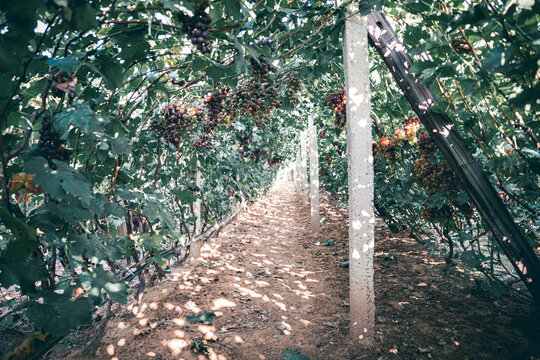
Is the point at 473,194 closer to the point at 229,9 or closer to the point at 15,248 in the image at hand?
the point at 229,9

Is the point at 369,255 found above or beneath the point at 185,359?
above

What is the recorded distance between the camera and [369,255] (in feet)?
7.18

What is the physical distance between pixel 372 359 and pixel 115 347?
211cm

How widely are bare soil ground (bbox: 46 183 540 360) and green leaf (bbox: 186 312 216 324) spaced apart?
0.05 m

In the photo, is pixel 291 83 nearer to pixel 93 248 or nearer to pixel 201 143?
pixel 201 143

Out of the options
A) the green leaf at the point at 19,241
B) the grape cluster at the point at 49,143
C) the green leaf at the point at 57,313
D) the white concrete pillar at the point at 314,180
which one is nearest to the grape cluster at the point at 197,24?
the grape cluster at the point at 49,143

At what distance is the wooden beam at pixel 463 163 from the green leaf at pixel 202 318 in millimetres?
2548

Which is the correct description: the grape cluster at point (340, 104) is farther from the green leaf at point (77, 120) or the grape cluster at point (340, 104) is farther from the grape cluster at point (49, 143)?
the grape cluster at point (49, 143)

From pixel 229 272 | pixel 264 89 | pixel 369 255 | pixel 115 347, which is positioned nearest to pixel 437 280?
pixel 369 255

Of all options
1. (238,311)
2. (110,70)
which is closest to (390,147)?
(238,311)

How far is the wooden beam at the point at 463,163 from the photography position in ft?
6.13

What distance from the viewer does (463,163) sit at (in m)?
1.94

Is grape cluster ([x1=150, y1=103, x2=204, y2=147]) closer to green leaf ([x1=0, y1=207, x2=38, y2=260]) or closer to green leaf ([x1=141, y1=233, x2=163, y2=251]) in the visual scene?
green leaf ([x1=141, y1=233, x2=163, y2=251])

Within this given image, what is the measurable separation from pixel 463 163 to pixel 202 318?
2686 mm
